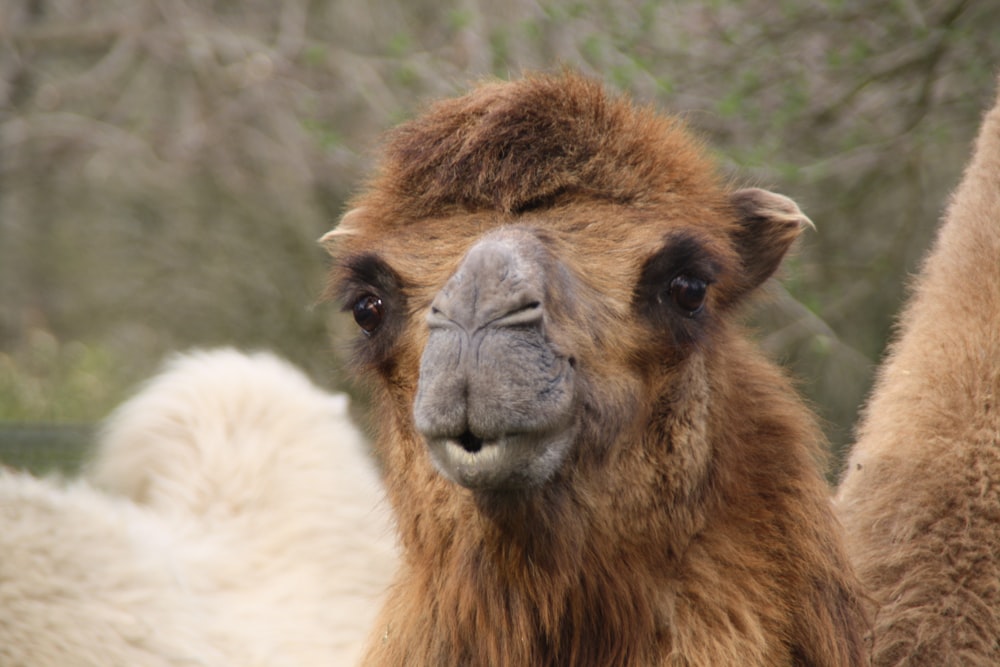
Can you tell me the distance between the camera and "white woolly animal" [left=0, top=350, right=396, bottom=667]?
177 inches

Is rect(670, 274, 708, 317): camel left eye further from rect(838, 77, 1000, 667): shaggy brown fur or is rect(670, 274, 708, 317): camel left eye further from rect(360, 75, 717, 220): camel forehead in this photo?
rect(838, 77, 1000, 667): shaggy brown fur

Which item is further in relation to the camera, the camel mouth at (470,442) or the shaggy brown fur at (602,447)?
the shaggy brown fur at (602,447)

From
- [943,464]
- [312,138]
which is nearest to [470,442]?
[943,464]

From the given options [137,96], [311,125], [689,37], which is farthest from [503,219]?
[137,96]

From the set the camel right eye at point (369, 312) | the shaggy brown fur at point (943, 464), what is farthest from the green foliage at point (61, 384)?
the shaggy brown fur at point (943, 464)

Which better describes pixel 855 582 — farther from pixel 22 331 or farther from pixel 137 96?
pixel 22 331

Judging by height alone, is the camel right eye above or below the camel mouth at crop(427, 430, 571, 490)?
above

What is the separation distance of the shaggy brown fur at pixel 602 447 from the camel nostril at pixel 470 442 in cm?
21

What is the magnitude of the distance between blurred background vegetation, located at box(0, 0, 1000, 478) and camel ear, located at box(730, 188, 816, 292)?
4392 millimetres

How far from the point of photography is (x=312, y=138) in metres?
13.7

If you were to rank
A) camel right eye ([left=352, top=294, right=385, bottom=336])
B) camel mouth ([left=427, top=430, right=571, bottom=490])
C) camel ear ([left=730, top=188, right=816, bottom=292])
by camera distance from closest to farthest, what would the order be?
camel mouth ([left=427, top=430, right=571, bottom=490]) < camel right eye ([left=352, top=294, right=385, bottom=336]) < camel ear ([left=730, top=188, right=816, bottom=292])

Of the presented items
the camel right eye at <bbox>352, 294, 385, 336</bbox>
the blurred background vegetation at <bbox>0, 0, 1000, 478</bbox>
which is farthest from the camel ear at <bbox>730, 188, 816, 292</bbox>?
the blurred background vegetation at <bbox>0, 0, 1000, 478</bbox>

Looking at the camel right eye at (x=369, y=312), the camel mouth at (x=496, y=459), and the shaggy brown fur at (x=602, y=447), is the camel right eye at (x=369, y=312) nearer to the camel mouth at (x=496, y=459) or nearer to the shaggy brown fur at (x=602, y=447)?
the shaggy brown fur at (x=602, y=447)

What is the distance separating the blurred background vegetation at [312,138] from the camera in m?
8.94
